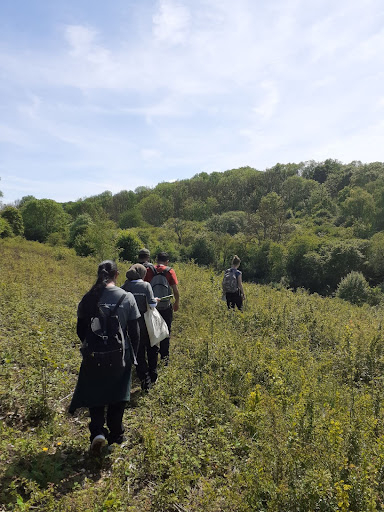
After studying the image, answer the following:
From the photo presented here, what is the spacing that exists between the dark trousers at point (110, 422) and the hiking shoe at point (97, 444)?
0.09 meters

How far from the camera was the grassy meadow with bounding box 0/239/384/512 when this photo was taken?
8.28ft

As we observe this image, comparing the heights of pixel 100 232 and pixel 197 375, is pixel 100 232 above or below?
above

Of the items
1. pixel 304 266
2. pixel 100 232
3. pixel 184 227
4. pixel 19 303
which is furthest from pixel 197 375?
pixel 184 227

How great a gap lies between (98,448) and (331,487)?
2.21m

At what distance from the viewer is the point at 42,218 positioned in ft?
162

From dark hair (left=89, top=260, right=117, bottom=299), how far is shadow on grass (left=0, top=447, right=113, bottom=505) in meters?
1.55

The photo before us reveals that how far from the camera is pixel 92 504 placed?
2377mm

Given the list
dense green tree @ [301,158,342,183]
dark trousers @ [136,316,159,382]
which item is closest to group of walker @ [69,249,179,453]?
dark trousers @ [136,316,159,382]

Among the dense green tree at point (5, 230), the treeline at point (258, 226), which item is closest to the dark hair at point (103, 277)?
the treeline at point (258, 226)

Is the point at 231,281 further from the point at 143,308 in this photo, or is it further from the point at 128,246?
the point at 128,246

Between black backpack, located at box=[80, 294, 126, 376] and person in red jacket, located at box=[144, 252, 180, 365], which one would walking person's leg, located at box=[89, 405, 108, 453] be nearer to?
black backpack, located at box=[80, 294, 126, 376]

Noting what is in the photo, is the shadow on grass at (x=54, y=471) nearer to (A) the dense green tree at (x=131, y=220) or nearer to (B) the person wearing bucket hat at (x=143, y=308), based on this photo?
(B) the person wearing bucket hat at (x=143, y=308)

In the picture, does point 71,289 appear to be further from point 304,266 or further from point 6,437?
point 304,266

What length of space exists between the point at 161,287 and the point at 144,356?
110cm
